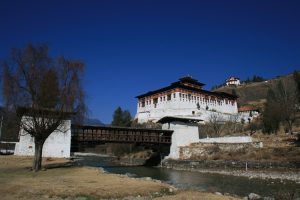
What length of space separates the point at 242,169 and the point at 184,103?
166 feet

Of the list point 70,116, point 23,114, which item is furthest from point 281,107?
point 23,114

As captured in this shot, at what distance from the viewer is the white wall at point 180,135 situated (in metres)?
59.2

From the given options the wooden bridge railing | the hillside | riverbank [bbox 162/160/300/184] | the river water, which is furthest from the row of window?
the hillside

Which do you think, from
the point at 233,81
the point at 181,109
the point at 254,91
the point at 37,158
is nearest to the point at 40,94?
the point at 37,158

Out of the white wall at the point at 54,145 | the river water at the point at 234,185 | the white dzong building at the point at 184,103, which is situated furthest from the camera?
the white dzong building at the point at 184,103

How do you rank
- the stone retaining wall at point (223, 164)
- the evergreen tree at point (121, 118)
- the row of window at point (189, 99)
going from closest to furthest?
1. the stone retaining wall at point (223, 164)
2. the row of window at point (189, 99)
3. the evergreen tree at point (121, 118)

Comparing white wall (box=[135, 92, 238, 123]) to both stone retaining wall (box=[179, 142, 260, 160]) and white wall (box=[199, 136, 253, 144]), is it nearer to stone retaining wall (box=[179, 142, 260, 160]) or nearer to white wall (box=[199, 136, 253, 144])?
stone retaining wall (box=[179, 142, 260, 160])

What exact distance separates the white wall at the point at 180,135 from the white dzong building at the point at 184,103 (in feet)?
82.8

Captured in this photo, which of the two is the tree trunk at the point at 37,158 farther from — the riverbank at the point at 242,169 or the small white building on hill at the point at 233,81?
the small white building on hill at the point at 233,81

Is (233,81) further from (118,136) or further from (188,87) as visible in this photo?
(118,136)

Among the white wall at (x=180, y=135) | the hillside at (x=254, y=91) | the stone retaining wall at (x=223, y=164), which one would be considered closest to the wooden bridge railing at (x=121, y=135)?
the white wall at (x=180, y=135)

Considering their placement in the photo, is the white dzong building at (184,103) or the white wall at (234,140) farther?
the white dzong building at (184,103)

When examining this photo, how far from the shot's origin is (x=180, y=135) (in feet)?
197

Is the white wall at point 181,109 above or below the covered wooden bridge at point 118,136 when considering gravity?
above
